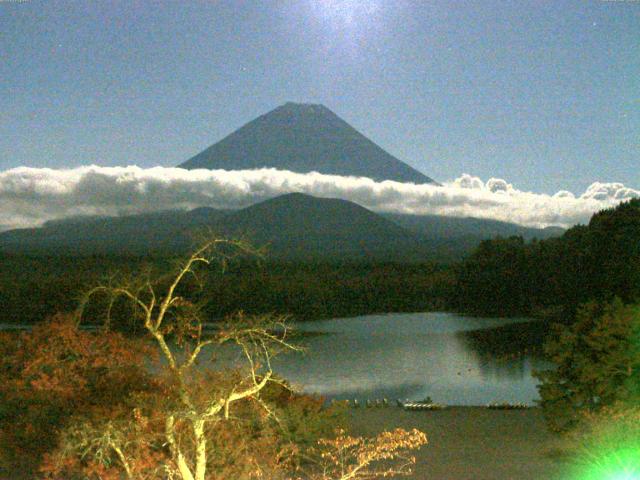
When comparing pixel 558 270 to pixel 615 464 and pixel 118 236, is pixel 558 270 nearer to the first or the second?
pixel 615 464

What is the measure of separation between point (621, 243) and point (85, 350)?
27.7 m

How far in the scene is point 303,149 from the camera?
459ft

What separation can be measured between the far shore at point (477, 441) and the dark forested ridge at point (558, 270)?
17256 mm

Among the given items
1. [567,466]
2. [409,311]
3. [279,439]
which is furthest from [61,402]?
[409,311]

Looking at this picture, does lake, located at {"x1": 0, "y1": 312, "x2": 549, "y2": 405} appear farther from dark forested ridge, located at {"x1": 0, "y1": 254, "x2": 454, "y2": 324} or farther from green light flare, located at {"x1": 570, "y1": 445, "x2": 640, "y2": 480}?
green light flare, located at {"x1": 570, "y1": 445, "x2": 640, "y2": 480}

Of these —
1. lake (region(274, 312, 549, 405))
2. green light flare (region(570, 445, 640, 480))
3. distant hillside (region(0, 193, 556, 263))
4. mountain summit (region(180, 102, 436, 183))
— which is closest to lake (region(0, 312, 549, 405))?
lake (region(274, 312, 549, 405))

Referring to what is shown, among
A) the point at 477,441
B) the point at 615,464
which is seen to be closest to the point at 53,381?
the point at 477,441

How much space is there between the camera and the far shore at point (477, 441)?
9.59 metres

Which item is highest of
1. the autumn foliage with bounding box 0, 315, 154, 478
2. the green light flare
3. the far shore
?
the autumn foliage with bounding box 0, 315, 154, 478

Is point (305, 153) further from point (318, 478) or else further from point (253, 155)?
point (318, 478)

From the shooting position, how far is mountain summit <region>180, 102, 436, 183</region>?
131 m

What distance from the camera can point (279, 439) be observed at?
1037cm

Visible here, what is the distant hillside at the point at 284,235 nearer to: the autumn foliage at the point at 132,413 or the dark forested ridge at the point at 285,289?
the dark forested ridge at the point at 285,289

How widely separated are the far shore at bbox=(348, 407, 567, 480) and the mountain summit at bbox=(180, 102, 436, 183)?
11493cm
